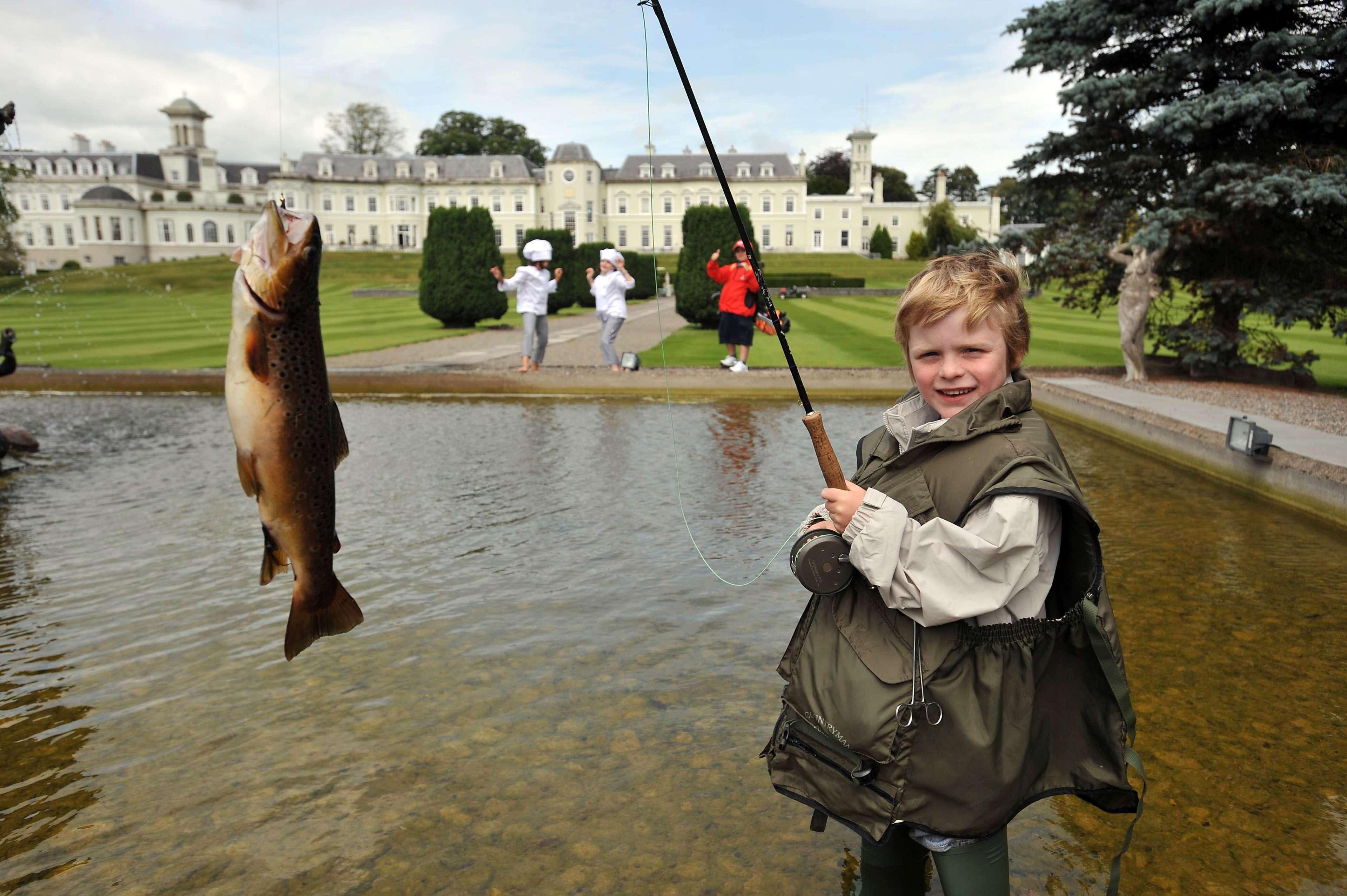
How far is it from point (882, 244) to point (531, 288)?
261ft

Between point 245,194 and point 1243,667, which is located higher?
point 245,194

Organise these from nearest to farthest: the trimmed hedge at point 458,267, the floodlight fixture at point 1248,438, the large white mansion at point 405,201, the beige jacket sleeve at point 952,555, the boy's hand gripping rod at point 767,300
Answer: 1. the beige jacket sleeve at point 952,555
2. the boy's hand gripping rod at point 767,300
3. the floodlight fixture at point 1248,438
4. the trimmed hedge at point 458,267
5. the large white mansion at point 405,201

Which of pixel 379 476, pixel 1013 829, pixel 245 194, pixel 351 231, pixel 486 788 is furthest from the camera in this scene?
pixel 245 194

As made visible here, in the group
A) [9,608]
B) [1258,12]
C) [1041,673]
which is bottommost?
[9,608]

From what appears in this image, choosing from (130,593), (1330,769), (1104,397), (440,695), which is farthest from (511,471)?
(1104,397)

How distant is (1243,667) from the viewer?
400 cm

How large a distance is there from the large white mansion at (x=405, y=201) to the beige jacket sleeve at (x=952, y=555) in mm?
89729

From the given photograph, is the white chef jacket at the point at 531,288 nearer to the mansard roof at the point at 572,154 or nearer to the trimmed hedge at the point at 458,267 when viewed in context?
the trimmed hedge at the point at 458,267

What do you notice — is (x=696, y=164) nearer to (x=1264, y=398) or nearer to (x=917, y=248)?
(x=917, y=248)

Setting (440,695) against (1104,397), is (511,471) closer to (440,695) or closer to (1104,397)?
(440,695)

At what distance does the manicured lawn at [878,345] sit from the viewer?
1498 cm

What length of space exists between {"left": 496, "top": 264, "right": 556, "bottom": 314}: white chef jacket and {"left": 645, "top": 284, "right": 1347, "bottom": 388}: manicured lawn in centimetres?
204

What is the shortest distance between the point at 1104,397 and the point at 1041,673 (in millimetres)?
9341

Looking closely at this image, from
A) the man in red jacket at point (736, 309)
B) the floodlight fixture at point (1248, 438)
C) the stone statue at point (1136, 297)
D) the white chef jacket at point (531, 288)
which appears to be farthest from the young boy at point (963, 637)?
the white chef jacket at point (531, 288)
